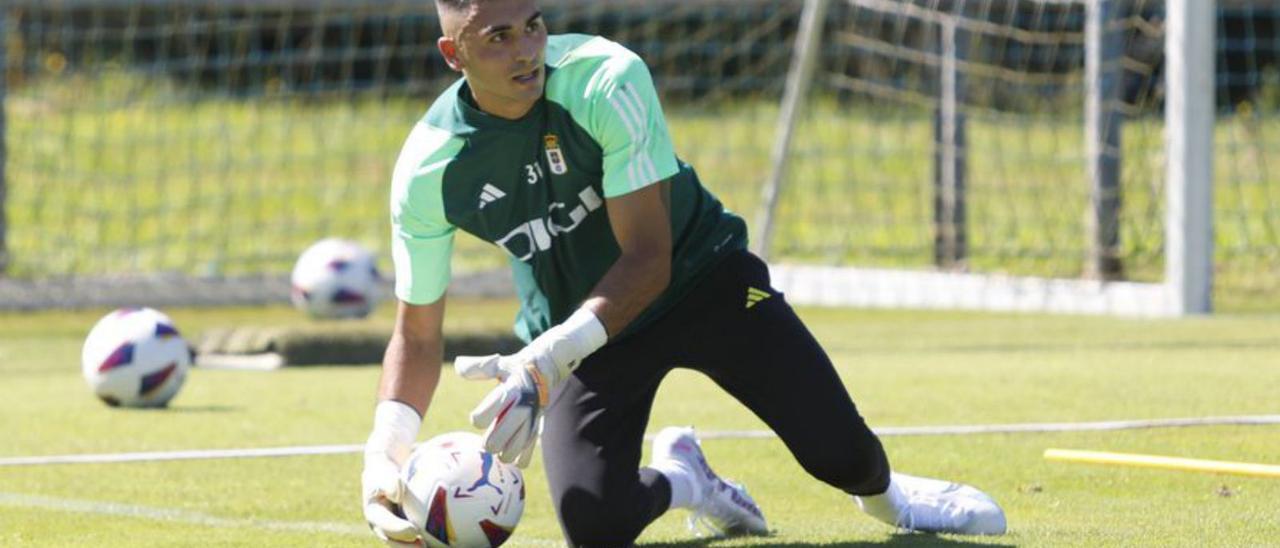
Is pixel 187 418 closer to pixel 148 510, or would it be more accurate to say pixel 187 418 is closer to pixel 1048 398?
pixel 148 510

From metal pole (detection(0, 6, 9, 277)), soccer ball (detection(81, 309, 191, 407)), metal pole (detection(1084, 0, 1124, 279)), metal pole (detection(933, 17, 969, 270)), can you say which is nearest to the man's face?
soccer ball (detection(81, 309, 191, 407))

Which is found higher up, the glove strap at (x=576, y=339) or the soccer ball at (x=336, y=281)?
the glove strap at (x=576, y=339)

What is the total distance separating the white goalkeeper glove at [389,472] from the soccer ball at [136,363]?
3243mm

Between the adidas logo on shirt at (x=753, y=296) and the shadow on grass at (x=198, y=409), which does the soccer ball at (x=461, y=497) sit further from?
the shadow on grass at (x=198, y=409)

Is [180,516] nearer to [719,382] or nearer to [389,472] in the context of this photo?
[389,472]

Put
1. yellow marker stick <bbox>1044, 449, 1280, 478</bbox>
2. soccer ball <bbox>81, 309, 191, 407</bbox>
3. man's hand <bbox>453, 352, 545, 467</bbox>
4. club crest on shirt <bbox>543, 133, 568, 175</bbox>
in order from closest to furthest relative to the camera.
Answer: man's hand <bbox>453, 352, 545, 467</bbox> < club crest on shirt <bbox>543, 133, 568, 175</bbox> < yellow marker stick <bbox>1044, 449, 1280, 478</bbox> < soccer ball <bbox>81, 309, 191, 407</bbox>

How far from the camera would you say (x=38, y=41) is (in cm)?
1553

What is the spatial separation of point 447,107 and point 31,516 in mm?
1799

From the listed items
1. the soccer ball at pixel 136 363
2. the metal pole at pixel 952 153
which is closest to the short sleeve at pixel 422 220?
the soccer ball at pixel 136 363

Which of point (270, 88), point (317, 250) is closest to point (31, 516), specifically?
point (317, 250)

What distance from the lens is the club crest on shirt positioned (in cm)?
541

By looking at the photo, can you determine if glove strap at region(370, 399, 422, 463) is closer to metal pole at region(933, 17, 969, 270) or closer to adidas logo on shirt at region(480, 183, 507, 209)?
adidas logo on shirt at region(480, 183, 507, 209)

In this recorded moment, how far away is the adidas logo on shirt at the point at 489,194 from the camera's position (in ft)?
18.0

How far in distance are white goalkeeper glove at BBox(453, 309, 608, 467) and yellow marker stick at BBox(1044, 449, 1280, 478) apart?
202 cm
